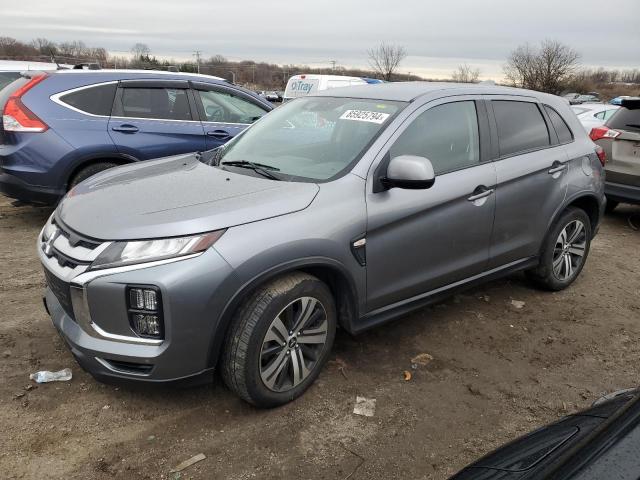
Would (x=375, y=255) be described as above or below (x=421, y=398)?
above

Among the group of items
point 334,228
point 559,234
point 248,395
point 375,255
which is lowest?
point 248,395

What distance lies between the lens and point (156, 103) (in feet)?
20.0

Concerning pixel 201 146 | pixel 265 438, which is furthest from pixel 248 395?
pixel 201 146

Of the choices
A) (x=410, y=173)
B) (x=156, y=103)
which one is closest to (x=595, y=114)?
(x=156, y=103)

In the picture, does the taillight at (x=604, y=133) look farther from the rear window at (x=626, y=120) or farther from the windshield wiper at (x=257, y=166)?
the windshield wiper at (x=257, y=166)

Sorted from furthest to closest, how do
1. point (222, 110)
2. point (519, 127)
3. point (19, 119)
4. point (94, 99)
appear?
point (222, 110)
point (94, 99)
point (19, 119)
point (519, 127)

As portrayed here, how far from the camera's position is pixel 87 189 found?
10.5 feet

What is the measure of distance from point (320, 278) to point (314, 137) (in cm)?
108

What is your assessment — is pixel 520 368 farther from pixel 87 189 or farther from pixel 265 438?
pixel 87 189

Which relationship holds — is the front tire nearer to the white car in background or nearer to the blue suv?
the blue suv

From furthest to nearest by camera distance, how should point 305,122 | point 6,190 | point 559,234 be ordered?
point 6,190, point 559,234, point 305,122

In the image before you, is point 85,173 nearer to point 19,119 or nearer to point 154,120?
point 19,119

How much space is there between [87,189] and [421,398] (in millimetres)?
2375

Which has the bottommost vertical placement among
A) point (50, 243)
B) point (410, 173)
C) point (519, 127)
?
point (50, 243)
